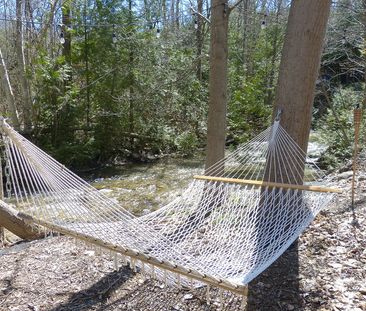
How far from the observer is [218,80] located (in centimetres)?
321

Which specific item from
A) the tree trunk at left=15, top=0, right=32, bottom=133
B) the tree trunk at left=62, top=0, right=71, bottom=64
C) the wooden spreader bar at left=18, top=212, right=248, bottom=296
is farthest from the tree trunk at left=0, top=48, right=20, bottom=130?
the wooden spreader bar at left=18, top=212, right=248, bottom=296

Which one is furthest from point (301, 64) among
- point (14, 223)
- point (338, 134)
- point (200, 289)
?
point (338, 134)

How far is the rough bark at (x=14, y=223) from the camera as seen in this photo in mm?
2715

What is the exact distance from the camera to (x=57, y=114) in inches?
239

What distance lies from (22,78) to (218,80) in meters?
4.03

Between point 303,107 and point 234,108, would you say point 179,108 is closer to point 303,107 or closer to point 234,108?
point 234,108

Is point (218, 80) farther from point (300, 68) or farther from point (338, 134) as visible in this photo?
point (338, 134)

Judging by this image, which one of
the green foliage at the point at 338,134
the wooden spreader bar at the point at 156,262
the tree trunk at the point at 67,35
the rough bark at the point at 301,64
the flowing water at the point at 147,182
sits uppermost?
the tree trunk at the point at 67,35

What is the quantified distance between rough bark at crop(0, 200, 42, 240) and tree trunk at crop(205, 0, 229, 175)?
1.52 m

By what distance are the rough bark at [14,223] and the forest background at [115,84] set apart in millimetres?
3239

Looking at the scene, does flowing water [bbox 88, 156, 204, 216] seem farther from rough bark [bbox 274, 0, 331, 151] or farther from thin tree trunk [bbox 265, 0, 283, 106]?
thin tree trunk [bbox 265, 0, 283, 106]

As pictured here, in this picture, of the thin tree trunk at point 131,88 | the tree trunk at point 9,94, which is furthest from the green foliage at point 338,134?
the tree trunk at point 9,94

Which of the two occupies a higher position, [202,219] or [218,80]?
[218,80]

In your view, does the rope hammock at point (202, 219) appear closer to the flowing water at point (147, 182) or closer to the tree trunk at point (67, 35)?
the flowing water at point (147, 182)
